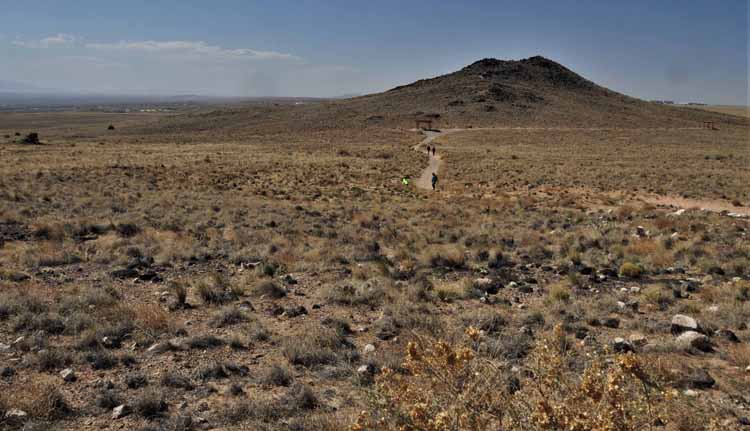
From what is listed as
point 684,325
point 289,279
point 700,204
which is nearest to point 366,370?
point 289,279

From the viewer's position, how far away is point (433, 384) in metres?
3.65

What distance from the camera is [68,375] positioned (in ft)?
18.2

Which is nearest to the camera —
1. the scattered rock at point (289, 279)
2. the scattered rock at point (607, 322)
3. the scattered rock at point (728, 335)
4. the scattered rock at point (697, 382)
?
the scattered rock at point (697, 382)

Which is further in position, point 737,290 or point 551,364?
point 737,290

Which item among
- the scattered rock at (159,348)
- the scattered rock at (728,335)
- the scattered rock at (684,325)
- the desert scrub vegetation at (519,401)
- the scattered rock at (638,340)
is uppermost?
the desert scrub vegetation at (519,401)

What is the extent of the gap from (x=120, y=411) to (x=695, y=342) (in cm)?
712

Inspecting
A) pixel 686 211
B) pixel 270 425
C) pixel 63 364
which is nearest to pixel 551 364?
pixel 270 425

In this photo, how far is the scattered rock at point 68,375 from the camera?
18.1ft

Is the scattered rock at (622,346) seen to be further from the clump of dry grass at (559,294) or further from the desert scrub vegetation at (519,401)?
the desert scrub vegetation at (519,401)

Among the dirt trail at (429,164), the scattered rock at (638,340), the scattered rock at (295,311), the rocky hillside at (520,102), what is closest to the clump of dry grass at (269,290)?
the scattered rock at (295,311)

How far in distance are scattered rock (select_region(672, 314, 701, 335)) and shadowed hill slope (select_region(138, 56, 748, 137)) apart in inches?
3204

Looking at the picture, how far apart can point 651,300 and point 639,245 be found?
14.6 ft

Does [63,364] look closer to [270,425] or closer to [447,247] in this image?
[270,425]

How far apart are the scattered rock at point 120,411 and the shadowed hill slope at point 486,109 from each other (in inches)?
3300
